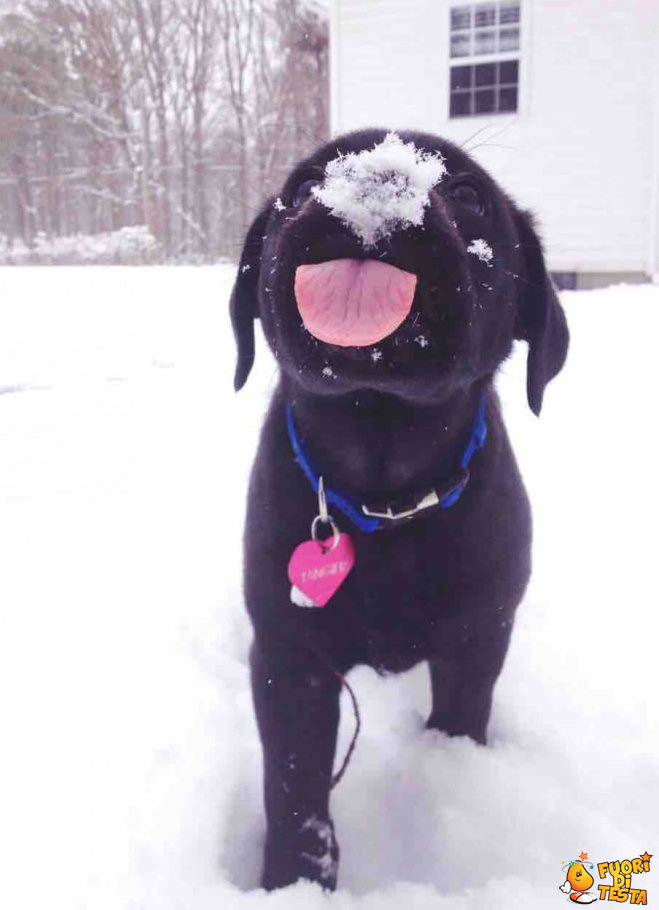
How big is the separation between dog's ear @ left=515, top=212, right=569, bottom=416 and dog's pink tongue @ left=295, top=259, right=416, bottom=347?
528 millimetres

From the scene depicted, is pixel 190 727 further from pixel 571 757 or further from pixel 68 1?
pixel 68 1

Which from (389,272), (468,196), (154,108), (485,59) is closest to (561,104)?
(485,59)

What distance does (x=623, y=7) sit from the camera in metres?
8.13

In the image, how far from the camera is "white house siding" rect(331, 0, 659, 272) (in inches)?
325

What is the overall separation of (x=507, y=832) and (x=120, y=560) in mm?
1403

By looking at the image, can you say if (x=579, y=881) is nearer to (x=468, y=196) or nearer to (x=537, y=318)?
(x=537, y=318)

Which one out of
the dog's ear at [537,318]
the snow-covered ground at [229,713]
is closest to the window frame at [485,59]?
the snow-covered ground at [229,713]

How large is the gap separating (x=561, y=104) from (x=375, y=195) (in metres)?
8.69

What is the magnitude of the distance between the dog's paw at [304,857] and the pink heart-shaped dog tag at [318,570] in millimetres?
438

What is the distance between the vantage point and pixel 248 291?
1579 mm

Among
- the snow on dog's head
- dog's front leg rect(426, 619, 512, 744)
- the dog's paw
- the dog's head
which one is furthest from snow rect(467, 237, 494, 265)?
the dog's paw

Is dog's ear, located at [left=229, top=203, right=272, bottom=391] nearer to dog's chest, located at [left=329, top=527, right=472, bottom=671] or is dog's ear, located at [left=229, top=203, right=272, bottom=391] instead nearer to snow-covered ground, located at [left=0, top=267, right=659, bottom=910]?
snow-covered ground, located at [left=0, top=267, right=659, bottom=910]

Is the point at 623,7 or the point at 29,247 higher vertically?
the point at 623,7

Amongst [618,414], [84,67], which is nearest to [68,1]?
[84,67]
